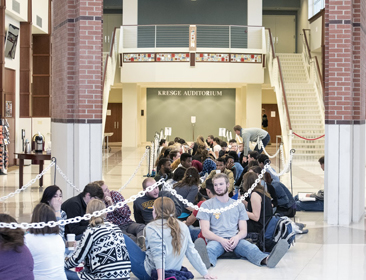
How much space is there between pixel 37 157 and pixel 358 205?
763 centimetres

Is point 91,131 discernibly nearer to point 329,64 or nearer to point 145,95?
point 329,64

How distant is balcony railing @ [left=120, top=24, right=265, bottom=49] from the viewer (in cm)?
2683

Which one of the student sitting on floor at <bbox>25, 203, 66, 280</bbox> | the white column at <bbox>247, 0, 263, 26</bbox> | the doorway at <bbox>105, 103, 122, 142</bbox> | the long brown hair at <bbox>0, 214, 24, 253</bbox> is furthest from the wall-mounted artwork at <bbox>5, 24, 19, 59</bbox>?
the long brown hair at <bbox>0, 214, 24, 253</bbox>

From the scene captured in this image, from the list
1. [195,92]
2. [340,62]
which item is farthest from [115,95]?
[340,62]

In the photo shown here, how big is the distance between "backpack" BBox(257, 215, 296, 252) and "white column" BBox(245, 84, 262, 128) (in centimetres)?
2105

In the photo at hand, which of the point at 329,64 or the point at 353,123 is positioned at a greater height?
the point at 329,64

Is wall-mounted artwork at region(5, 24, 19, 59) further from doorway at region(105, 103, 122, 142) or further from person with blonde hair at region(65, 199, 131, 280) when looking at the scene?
person with blonde hair at region(65, 199, 131, 280)

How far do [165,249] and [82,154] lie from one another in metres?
4.54

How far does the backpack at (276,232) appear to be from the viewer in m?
7.91

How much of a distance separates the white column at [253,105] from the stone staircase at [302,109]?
1942 millimetres

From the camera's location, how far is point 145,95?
1325 inches

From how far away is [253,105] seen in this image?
29.2 metres

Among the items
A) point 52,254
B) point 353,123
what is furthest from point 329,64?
point 52,254

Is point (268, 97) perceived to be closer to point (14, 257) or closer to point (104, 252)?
point (104, 252)
